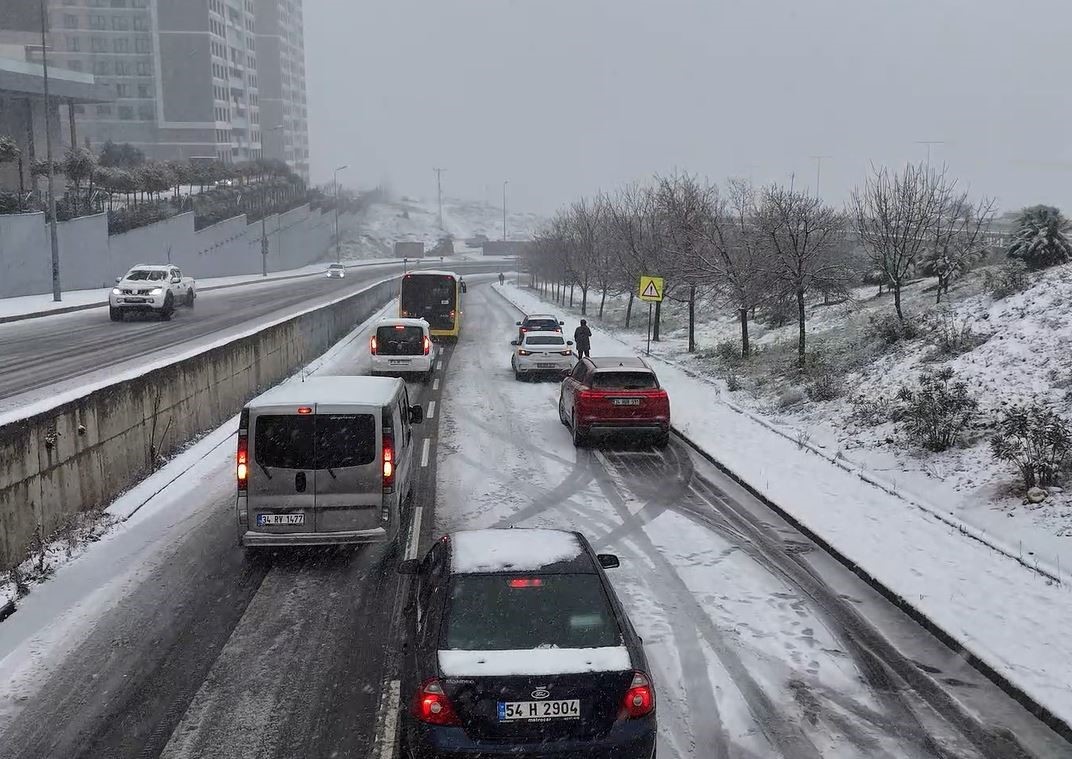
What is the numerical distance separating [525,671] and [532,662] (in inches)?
4.0

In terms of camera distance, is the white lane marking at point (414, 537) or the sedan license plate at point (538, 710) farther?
the white lane marking at point (414, 537)

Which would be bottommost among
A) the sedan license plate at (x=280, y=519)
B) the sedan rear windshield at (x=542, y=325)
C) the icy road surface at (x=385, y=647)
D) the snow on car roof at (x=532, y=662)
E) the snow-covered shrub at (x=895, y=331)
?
the icy road surface at (x=385, y=647)

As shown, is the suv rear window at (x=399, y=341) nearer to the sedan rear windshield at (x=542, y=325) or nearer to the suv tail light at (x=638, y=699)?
the sedan rear windshield at (x=542, y=325)

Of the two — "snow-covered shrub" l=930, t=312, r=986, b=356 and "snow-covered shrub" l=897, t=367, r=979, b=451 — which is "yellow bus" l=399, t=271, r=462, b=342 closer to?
"snow-covered shrub" l=930, t=312, r=986, b=356

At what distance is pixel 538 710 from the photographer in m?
5.12

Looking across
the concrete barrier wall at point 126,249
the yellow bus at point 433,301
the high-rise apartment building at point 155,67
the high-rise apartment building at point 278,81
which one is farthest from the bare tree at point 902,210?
the high-rise apartment building at point 278,81

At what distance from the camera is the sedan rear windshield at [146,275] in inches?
1371

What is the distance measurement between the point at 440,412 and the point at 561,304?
47.7 metres

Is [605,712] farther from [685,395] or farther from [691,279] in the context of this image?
[691,279]

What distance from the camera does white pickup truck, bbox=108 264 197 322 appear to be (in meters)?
33.2

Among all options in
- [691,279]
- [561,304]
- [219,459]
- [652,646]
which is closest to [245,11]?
[561,304]

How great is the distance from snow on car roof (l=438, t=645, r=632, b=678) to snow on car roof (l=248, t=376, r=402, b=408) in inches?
195

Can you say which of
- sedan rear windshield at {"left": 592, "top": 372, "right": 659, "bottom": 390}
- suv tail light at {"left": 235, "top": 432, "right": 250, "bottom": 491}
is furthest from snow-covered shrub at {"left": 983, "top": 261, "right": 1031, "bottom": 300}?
Answer: suv tail light at {"left": 235, "top": 432, "right": 250, "bottom": 491}

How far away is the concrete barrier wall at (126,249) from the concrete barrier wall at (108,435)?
25435mm
